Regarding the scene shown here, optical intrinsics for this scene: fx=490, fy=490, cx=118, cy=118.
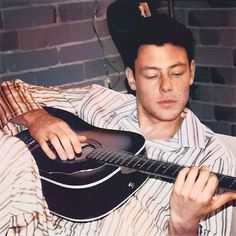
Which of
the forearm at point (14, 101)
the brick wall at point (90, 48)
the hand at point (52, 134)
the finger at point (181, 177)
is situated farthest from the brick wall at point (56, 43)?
the finger at point (181, 177)

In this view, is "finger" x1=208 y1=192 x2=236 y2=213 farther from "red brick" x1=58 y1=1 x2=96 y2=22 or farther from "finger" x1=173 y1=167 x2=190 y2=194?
"red brick" x1=58 y1=1 x2=96 y2=22

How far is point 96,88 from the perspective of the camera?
162 centimetres

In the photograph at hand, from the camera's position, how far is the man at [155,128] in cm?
118

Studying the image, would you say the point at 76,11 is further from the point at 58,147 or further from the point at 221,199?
the point at 221,199

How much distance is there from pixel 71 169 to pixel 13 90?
1.22 feet

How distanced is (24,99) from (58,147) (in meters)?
0.26

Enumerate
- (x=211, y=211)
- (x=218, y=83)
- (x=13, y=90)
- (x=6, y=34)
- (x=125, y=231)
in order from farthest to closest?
(x=218, y=83) → (x=6, y=34) → (x=13, y=90) → (x=125, y=231) → (x=211, y=211)

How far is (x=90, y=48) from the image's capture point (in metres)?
1.89

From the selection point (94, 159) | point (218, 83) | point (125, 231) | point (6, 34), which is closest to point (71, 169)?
point (94, 159)

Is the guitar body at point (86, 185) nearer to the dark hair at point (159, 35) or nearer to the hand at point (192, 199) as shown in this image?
the hand at point (192, 199)

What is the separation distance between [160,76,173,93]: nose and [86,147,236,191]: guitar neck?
192mm

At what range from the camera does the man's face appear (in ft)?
4.30

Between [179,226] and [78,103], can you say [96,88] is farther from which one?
[179,226]

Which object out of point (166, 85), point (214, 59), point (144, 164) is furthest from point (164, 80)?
point (214, 59)
